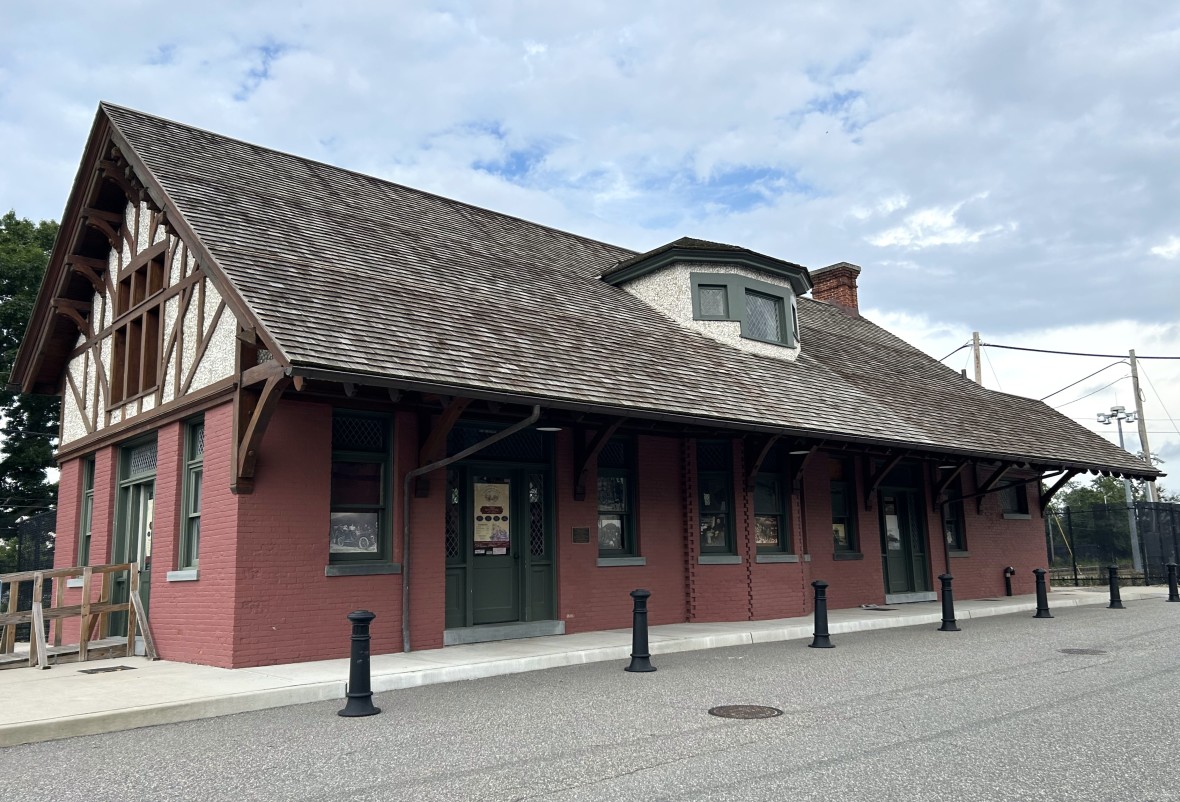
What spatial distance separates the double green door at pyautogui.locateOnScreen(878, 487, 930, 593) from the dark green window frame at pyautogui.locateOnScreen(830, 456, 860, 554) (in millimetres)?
1143

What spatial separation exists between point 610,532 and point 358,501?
431 cm

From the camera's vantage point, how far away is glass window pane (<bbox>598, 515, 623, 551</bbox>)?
561 inches

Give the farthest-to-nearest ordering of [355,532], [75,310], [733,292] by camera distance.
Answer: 1. [733,292]
2. [75,310]
3. [355,532]

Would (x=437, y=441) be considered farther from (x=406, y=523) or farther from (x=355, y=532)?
(x=355, y=532)

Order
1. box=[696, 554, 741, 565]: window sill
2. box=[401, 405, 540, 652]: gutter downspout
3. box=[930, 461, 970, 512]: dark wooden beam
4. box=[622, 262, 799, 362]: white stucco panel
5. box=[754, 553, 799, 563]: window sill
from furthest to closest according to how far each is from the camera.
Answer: box=[930, 461, 970, 512]: dark wooden beam
box=[622, 262, 799, 362]: white stucco panel
box=[754, 553, 799, 563]: window sill
box=[696, 554, 741, 565]: window sill
box=[401, 405, 540, 652]: gutter downspout

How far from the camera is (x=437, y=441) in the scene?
11.5 m

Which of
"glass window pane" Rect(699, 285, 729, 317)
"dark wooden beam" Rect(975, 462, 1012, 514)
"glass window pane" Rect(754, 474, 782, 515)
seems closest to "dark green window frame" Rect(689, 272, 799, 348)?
"glass window pane" Rect(699, 285, 729, 317)

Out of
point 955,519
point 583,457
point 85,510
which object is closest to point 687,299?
point 583,457

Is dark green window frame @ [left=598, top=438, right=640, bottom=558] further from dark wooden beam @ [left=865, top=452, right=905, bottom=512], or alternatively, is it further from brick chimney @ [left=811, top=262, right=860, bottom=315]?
brick chimney @ [left=811, top=262, right=860, bottom=315]

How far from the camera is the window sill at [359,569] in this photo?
11.0 metres

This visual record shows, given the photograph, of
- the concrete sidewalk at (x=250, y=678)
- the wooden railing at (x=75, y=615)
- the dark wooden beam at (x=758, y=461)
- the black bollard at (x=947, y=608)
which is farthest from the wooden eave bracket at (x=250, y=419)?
the black bollard at (x=947, y=608)

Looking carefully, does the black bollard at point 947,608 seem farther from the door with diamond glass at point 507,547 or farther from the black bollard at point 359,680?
the black bollard at point 359,680

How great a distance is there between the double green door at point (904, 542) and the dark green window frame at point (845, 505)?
1.14 m

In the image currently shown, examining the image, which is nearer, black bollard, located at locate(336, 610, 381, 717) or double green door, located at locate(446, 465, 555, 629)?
black bollard, located at locate(336, 610, 381, 717)
